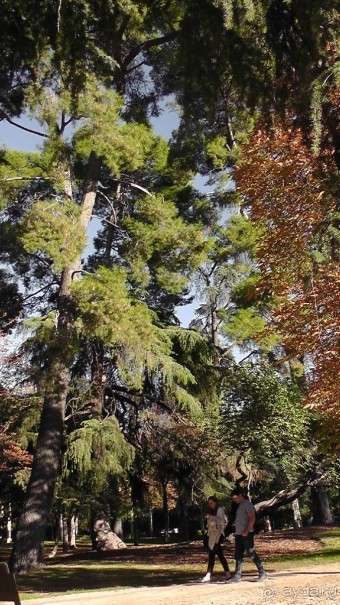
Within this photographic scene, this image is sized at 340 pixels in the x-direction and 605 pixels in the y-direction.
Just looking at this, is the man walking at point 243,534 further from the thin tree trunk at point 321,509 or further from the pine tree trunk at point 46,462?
the thin tree trunk at point 321,509

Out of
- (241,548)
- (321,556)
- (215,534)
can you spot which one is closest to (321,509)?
(321,556)

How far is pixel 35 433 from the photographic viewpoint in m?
17.8

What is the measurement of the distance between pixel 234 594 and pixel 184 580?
3.26m

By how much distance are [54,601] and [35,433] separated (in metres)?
10.0

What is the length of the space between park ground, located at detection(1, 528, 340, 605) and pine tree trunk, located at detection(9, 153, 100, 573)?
0.61m

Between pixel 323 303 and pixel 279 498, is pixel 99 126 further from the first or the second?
pixel 279 498

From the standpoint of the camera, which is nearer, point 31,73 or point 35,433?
point 31,73

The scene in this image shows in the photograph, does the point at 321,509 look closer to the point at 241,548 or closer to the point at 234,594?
the point at 241,548

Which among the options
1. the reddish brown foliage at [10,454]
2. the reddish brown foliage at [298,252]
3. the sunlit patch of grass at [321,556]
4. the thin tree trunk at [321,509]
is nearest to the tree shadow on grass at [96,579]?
the sunlit patch of grass at [321,556]

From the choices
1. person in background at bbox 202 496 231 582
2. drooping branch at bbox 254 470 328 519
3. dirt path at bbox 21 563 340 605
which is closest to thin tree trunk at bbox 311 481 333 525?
drooping branch at bbox 254 470 328 519

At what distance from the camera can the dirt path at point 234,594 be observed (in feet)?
21.4

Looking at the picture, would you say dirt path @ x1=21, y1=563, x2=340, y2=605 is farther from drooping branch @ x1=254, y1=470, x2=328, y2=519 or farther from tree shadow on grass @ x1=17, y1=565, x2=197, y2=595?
drooping branch @ x1=254, y1=470, x2=328, y2=519

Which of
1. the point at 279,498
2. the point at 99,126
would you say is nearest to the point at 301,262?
the point at 99,126

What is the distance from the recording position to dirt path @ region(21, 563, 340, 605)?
21.4ft
